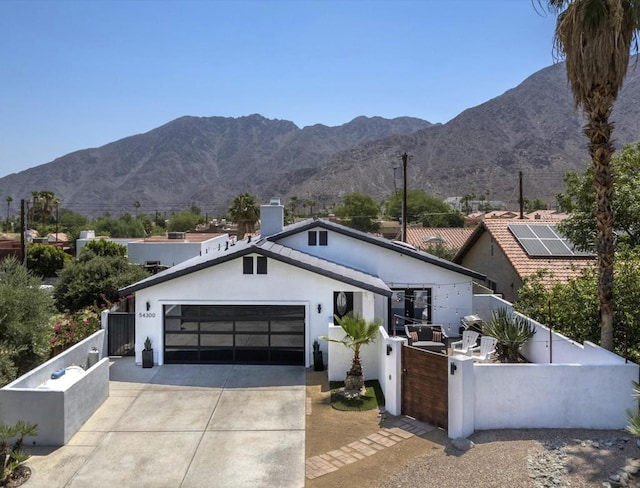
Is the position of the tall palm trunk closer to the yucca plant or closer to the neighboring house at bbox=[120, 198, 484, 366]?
the yucca plant

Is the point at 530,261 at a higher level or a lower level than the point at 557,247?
lower

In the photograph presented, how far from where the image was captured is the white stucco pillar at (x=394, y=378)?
13.3 meters

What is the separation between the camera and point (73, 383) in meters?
12.5

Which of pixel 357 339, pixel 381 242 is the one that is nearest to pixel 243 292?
pixel 357 339

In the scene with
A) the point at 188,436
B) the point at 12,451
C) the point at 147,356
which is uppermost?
the point at 147,356

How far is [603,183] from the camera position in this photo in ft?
41.0

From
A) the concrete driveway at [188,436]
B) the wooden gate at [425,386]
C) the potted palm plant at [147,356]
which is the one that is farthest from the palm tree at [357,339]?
the potted palm plant at [147,356]

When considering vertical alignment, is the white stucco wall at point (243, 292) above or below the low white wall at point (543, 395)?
above

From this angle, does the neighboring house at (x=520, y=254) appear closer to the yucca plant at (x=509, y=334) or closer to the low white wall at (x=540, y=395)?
the yucca plant at (x=509, y=334)

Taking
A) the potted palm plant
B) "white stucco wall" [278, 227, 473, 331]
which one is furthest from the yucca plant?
the potted palm plant

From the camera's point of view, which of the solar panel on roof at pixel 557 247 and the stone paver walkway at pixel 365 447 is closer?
the stone paver walkway at pixel 365 447

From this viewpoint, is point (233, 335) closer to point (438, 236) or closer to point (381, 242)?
point (381, 242)

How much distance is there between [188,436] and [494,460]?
674cm

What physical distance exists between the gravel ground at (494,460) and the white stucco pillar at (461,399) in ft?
0.85
